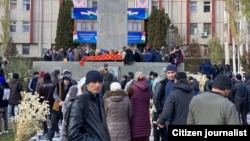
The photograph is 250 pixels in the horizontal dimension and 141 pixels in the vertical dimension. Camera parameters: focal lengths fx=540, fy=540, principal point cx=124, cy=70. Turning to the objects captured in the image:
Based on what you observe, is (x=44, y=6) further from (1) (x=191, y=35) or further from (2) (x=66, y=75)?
(2) (x=66, y=75)

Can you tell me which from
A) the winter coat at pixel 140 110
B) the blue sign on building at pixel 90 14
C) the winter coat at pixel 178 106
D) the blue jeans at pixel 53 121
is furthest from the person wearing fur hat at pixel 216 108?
the blue sign on building at pixel 90 14

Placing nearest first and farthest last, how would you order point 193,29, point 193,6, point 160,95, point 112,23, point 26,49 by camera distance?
point 160,95, point 112,23, point 193,29, point 26,49, point 193,6

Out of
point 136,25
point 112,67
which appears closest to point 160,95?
point 112,67

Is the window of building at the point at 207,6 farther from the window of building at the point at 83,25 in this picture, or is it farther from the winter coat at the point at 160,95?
the winter coat at the point at 160,95

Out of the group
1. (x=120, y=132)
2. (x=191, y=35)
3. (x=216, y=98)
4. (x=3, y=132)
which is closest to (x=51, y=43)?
(x=191, y=35)

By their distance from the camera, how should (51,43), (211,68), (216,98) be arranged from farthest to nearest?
(51,43)
(211,68)
(216,98)

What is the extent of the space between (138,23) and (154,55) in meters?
29.5

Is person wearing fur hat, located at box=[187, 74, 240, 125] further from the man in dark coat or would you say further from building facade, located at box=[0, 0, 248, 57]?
building facade, located at box=[0, 0, 248, 57]

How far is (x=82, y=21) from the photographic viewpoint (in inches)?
2217

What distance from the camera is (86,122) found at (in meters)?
6.34

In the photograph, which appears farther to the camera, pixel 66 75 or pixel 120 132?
pixel 66 75

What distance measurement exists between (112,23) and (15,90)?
1058cm

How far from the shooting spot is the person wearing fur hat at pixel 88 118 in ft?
20.6

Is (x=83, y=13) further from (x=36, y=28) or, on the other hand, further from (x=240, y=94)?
(x=240, y=94)
